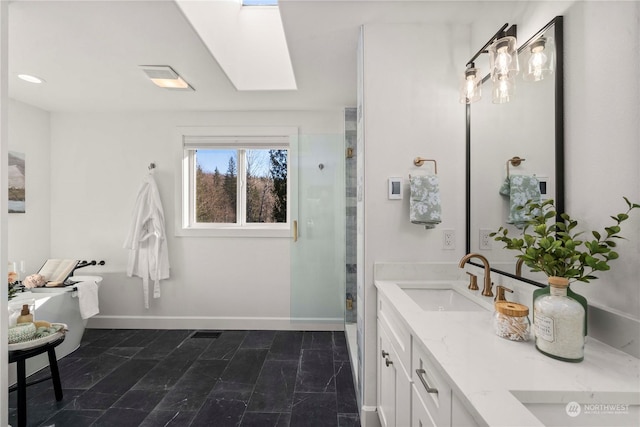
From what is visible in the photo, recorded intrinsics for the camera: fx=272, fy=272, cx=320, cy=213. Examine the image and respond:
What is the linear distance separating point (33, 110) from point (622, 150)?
4.43 m

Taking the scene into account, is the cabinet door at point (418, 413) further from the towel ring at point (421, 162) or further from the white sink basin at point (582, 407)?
the towel ring at point (421, 162)

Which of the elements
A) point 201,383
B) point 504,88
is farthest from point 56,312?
point 504,88

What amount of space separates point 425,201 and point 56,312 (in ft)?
9.90

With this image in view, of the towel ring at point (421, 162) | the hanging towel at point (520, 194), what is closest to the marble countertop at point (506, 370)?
the hanging towel at point (520, 194)

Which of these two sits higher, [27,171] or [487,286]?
[27,171]

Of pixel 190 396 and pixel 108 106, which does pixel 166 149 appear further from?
pixel 190 396

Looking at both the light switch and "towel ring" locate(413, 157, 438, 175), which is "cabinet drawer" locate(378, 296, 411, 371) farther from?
"towel ring" locate(413, 157, 438, 175)

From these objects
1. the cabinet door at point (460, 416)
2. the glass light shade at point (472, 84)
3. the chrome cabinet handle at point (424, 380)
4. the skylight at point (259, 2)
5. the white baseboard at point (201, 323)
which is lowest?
→ the white baseboard at point (201, 323)

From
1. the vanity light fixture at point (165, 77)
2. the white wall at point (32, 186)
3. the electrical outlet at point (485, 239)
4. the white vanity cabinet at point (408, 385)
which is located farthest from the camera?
the white wall at point (32, 186)

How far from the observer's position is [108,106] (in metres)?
2.82

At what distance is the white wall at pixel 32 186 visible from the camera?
2633 mm

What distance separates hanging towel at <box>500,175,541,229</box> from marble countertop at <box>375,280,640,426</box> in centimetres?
49

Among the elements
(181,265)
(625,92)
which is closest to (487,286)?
(625,92)

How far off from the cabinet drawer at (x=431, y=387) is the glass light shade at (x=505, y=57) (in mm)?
1237
